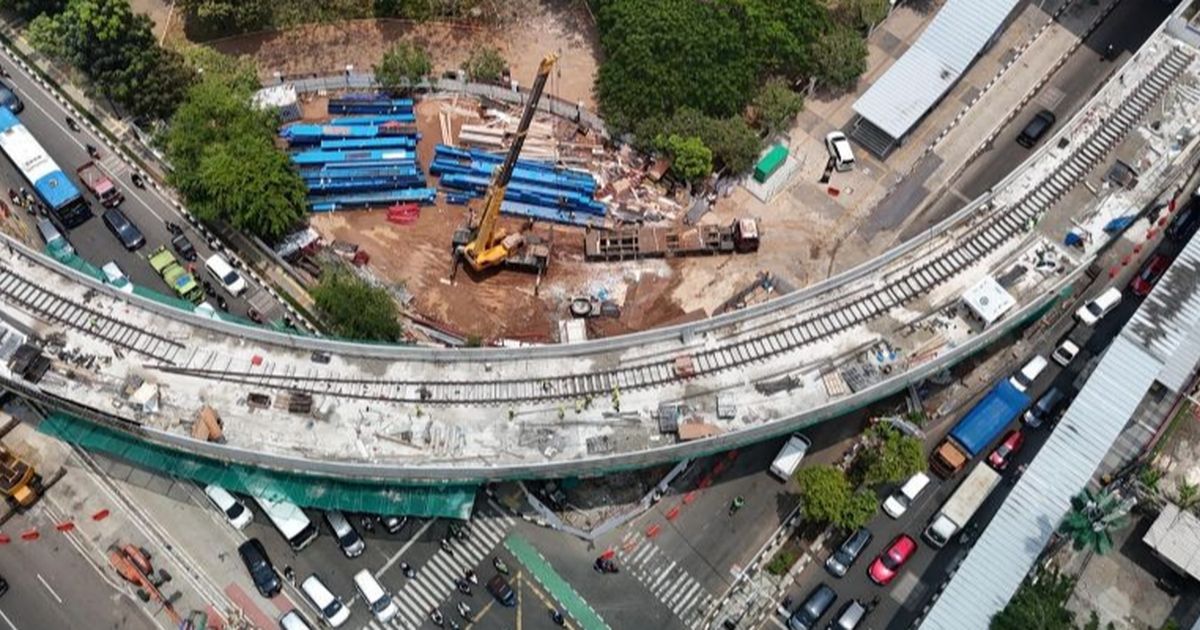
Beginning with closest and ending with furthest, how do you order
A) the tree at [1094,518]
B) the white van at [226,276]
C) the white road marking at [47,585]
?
the tree at [1094,518], the white road marking at [47,585], the white van at [226,276]

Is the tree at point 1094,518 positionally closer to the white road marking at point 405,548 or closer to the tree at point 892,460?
the tree at point 892,460

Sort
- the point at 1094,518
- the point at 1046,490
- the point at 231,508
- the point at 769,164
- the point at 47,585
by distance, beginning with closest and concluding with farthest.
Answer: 1. the point at 1094,518
2. the point at 1046,490
3. the point at 47,585
4. the point at 231,508
5. the point at 769,164

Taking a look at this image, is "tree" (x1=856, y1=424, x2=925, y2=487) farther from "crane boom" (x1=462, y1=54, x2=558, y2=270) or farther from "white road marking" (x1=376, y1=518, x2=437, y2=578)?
"crane boom" (x1=462, y1=54, x2=558, y2=270)

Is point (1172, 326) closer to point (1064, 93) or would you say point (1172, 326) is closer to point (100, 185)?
point (1064, 93)

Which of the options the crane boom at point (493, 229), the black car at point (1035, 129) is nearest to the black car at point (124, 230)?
the crane boom at point (493, 229)

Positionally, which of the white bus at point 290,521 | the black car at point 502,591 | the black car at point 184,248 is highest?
the black car at point 184,248

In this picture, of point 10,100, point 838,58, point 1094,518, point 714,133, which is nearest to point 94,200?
point 10,100
